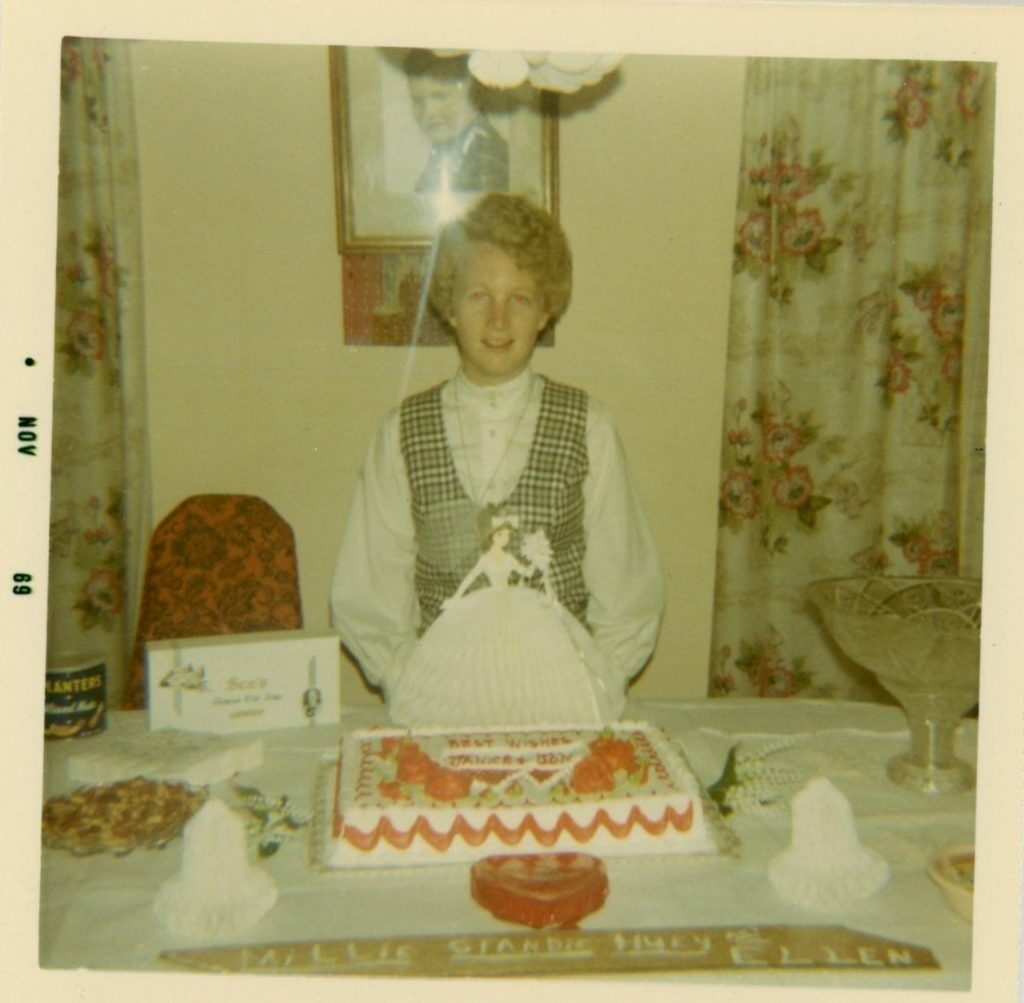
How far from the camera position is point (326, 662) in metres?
1.22

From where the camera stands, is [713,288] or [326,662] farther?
[713,288]

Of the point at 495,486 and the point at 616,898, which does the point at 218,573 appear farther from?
the point at 616,898

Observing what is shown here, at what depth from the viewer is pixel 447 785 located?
949 mm

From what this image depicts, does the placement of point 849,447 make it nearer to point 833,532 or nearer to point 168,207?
point 833,532

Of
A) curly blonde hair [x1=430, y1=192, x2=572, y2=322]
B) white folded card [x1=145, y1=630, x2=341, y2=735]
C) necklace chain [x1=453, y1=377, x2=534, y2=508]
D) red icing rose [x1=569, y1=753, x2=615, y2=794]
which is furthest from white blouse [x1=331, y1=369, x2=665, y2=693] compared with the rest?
red icing rose [x1=569, y1=753, x2=615, y2=794]

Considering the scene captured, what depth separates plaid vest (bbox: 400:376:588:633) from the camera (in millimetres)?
1553

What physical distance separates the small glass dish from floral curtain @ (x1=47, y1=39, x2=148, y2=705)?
1.39m

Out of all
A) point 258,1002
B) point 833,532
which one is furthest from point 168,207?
point 258,1002

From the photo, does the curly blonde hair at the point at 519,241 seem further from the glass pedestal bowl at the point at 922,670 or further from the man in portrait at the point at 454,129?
the glass pedestal bowl at the point at 922,670

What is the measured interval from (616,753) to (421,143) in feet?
4.17

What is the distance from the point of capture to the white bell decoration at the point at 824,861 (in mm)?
852

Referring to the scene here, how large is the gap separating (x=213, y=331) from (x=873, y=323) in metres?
1.24

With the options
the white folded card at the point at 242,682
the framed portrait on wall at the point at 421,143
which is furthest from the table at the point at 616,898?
the framed portrait on wall at the point at 421,143

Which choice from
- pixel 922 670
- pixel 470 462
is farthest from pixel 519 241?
pixel 922 670
